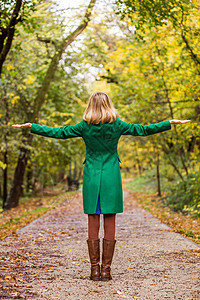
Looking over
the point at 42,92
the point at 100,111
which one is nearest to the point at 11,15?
the point at 100,111

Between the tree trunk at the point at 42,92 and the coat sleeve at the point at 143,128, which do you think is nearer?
the coat sleeve at the point at 143,128

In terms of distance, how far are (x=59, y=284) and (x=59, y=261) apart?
1.29m

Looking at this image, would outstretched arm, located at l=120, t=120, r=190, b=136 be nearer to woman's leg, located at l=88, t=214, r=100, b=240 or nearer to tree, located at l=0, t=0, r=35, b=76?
woman's leg, located at l=88, t=214, r=100, b=240

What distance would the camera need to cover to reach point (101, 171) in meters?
4.52

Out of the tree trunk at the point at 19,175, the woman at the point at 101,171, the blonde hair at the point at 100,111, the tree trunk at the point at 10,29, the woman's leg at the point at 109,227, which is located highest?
the tree trunk at the point at 10,29

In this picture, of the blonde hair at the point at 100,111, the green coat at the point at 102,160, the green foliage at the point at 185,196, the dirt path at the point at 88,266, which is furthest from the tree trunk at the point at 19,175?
the blonde hair at the point at 100,111

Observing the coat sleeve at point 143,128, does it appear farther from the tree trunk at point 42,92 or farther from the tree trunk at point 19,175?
the tree trunk at point 19,175

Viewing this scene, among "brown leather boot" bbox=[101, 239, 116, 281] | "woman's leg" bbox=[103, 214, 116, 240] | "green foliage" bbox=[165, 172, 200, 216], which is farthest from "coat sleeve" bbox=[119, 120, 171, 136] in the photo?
"green foliage" bbox=[165, 172, 200, 216]

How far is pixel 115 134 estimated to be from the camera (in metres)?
4.59

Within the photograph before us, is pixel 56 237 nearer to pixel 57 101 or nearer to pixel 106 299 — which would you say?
pixel 106 299

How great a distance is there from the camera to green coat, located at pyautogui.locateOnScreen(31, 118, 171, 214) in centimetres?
448

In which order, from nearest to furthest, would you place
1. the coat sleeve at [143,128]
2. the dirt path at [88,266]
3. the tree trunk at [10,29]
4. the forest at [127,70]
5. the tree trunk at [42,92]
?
the dirt path at [88,266], the coat sleeve at [143,128], the tree trunk at [10,29], the forest at [127,70], the tree trunk at [42,92]

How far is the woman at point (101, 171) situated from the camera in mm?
4484

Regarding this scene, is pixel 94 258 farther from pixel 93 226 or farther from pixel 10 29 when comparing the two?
pixel 10 29
